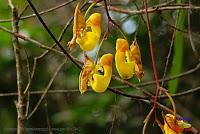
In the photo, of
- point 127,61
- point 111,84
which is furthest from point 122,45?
point 111,84

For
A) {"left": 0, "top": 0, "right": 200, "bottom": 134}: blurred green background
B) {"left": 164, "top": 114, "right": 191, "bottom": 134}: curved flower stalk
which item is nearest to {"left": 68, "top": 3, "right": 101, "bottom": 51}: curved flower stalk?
{"left": 164, "top": 114, "right": 191, "bottom": 134}: curved flower stalk

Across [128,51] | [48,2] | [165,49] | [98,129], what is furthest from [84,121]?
[128,51]

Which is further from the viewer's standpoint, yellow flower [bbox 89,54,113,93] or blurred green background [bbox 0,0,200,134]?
blurred green background [bbox 0,0,200,134]

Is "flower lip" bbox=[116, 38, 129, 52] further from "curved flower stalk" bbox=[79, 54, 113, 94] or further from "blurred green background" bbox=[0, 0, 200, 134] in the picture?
"blurred green background" bbox=[0, 0, 200, 134]

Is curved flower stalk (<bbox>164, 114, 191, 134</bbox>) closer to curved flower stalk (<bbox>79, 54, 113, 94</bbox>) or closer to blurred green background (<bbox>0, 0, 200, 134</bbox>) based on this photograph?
curved flower stalk (<bbox>79, 54, 113, 94</bbox>)

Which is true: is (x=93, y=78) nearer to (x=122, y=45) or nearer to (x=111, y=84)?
(x=122, y=45)

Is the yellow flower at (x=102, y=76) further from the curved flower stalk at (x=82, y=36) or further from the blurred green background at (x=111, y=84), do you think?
the blurred green background at (x=111, y=84)

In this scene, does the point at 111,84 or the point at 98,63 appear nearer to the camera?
the point at 98,63

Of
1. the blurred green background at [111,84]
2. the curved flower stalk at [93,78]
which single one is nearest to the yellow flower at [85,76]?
the curved flower stalk at [93,78]

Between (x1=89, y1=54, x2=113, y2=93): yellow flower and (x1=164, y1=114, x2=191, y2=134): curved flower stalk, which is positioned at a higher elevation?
(x1=89, y1=54, x2=113, y2=93): yellow flower
